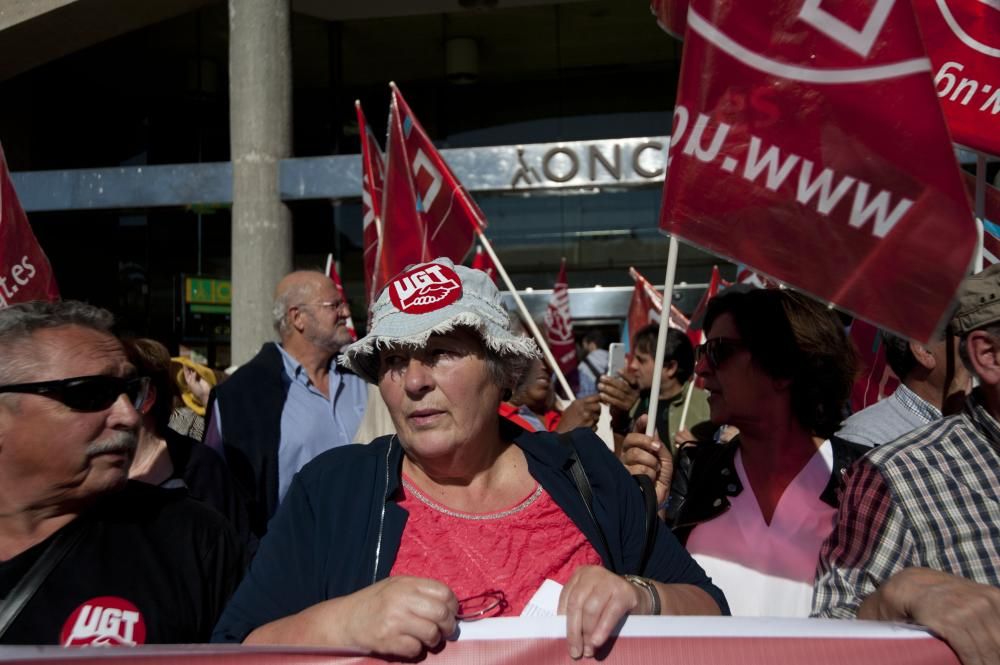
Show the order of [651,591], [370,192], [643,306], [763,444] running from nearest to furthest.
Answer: [651,591]
[763,444]
[370,192]
[643,306]

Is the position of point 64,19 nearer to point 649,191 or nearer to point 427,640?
point 649,191

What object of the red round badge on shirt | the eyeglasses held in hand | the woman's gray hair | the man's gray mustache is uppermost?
the woman's gray hair

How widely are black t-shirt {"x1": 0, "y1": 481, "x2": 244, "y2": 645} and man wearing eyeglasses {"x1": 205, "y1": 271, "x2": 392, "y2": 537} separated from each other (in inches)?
59.1

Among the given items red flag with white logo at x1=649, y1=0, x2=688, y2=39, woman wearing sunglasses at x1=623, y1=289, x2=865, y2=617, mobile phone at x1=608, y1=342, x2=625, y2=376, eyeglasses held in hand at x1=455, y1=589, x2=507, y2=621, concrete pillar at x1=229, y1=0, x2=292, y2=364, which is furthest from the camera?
concrete pillar at x1=229, y1=0, x2=292, y2=364

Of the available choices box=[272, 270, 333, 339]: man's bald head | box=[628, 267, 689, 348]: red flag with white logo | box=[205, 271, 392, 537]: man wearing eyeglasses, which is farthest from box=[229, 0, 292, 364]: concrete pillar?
box=[205, 271, 392, 537]: man wearing eyeglasses

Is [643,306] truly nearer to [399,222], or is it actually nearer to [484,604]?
[399,222]

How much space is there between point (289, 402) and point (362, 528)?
2.77 m

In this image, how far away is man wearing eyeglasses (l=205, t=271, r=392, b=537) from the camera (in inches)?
168

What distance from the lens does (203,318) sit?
17.8 metres

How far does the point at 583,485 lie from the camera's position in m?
2.16

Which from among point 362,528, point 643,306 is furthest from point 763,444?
point 643,306

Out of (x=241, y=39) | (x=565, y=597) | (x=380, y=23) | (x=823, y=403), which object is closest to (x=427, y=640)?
(x=565, y=597)

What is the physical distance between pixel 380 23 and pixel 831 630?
693 inches

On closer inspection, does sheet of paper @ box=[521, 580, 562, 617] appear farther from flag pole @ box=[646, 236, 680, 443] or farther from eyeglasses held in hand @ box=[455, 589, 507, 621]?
flag pole @ box=[646, 236, 680, 443]
